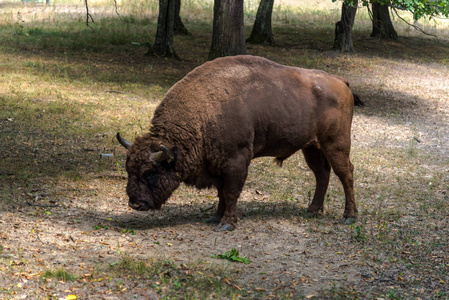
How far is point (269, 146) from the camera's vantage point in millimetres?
7211

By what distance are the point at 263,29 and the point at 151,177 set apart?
1613 centimetres

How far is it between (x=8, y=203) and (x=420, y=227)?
5531 millimetres

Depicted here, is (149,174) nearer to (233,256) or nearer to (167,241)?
(167,241)

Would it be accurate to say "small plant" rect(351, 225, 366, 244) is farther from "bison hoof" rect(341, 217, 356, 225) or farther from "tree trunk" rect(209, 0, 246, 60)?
"tree trunk" rect(209, 0, 246, 60)

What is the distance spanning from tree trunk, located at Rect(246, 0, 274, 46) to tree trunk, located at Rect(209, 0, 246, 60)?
645cm

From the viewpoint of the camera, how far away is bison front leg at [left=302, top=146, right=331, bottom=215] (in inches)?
305

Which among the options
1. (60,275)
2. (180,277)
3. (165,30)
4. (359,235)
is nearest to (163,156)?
(180,277)

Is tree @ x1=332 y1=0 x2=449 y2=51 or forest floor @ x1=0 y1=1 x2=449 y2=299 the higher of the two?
tree @ x1=332 y1=0 x2=449 y2=51

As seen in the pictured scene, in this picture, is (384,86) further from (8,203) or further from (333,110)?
(8,203)

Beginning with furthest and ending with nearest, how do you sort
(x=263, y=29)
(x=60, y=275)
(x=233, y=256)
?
1. (x=263, y=29)
2. (x=233, y=256)
3. (x=60, y=275)

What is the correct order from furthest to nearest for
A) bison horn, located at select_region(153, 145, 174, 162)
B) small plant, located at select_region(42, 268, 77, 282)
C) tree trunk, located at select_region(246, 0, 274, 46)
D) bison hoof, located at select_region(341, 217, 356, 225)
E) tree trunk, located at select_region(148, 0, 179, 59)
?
tree trunk, located at select_region(246, 0, 274, 46) → tree trunk, located at select_region(148, 0, 179, 59) → bison hoof, located at select_region(341, 217, 356, 225) → bison horn, located at select_region(153, 145, 174, 162) → small plant, located at select_region(42, 268, 77, 282)

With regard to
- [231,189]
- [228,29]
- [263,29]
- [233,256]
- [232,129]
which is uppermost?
[228,29]

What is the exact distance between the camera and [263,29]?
2147cm

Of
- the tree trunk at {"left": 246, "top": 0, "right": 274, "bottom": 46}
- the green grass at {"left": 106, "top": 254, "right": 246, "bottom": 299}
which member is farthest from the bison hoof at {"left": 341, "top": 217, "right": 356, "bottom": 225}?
the tree trunk at {"left": 246, "top": 0, "right": 274, "bottom": 46}
